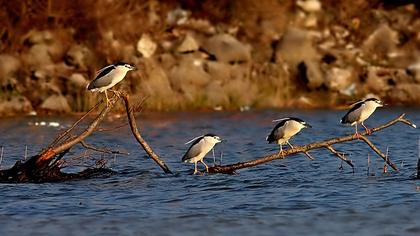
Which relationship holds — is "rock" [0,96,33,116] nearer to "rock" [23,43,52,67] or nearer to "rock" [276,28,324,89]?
"rock" [23,43,52,67]

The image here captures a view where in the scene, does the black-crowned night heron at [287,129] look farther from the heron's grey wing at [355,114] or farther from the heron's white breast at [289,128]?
the heron's grey wing at [355,114]

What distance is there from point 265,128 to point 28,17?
859cm

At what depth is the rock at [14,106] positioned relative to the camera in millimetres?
28109

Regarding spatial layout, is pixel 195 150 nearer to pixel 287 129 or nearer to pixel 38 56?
pixel 287 129

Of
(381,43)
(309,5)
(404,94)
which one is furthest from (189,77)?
(381,43)

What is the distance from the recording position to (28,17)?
30172mm

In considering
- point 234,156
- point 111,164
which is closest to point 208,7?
point 234,156

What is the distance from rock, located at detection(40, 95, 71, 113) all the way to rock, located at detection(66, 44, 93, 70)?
6.08 ft

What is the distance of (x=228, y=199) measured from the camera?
44.5 ft

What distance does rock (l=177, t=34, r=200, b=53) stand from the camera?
31.4 m

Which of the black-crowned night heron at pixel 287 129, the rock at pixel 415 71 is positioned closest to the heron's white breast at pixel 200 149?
the black-crowned night heron at pixel 287 129

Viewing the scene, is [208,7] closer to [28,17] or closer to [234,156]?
[28,17]

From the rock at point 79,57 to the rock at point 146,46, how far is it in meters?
1.52

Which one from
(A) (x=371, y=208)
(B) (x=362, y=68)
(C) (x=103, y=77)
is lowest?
(A) (x=371, y=208)
